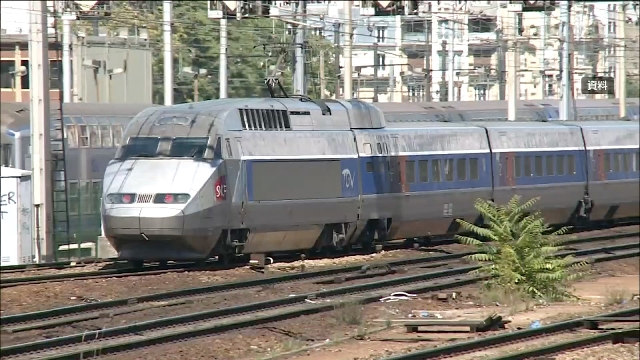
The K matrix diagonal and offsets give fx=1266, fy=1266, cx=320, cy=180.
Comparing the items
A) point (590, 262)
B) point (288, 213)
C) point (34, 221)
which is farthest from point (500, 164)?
point (34, 221)

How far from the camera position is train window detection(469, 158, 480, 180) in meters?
Result: 27.8

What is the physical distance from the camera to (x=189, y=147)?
20781 mm

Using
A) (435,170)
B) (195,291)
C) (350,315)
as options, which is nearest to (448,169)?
(435,170)

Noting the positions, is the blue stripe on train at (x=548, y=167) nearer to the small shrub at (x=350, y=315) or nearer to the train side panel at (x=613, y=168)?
the train side panel at (x=613, y=168)

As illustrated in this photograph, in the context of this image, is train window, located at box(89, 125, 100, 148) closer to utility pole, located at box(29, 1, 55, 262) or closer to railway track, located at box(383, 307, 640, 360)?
utility pole, located at box(29, 1, 55, 262)

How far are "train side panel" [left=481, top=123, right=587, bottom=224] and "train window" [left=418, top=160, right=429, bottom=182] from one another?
2.68 m

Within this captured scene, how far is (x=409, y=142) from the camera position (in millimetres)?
26000

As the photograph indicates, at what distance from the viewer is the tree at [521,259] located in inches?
744

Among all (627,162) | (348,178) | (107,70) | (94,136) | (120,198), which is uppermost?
(107,70)

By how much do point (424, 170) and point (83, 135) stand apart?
34.5 ft

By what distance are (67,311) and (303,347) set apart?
12.5 ft

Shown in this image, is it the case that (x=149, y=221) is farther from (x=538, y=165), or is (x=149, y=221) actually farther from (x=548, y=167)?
(x=548, y=167)

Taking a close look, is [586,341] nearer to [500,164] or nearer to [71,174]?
[500,164]

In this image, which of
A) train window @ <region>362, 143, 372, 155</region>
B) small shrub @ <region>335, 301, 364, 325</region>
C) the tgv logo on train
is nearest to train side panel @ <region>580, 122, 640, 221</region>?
train window @ <region>362, 143, 372, 155</region>
